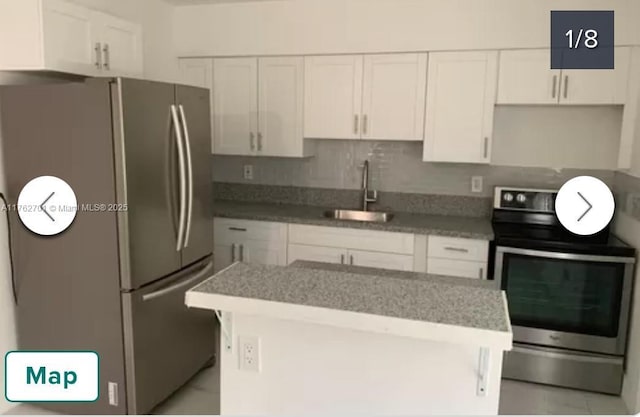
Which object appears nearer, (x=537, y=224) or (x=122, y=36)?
(x=122, y=36)

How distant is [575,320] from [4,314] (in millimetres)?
3213

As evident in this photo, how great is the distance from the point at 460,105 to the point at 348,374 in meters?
2.22

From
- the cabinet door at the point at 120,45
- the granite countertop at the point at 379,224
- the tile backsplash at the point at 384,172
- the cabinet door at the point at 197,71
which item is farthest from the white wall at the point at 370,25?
the granite countertop at the point at 379,224

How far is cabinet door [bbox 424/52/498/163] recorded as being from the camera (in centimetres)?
322

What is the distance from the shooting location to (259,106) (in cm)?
371

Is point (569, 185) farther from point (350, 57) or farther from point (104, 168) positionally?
point (104, 168)

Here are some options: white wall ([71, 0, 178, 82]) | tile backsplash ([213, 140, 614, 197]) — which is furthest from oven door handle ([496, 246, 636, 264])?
white wall ([71, 0, 178, 82])

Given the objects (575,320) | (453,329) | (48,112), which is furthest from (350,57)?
(453,329)

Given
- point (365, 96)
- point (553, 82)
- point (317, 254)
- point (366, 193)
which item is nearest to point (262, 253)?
point (317, 254)

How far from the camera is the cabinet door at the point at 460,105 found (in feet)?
10.6

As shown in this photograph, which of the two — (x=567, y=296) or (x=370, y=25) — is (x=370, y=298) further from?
(x=370, y=25)

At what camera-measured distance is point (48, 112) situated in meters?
2.39

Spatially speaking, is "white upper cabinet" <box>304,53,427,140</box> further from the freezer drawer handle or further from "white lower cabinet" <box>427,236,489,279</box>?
the freezer drawer handle

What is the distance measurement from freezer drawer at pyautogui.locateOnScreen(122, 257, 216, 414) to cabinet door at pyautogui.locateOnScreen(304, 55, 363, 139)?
1266 millimetres
